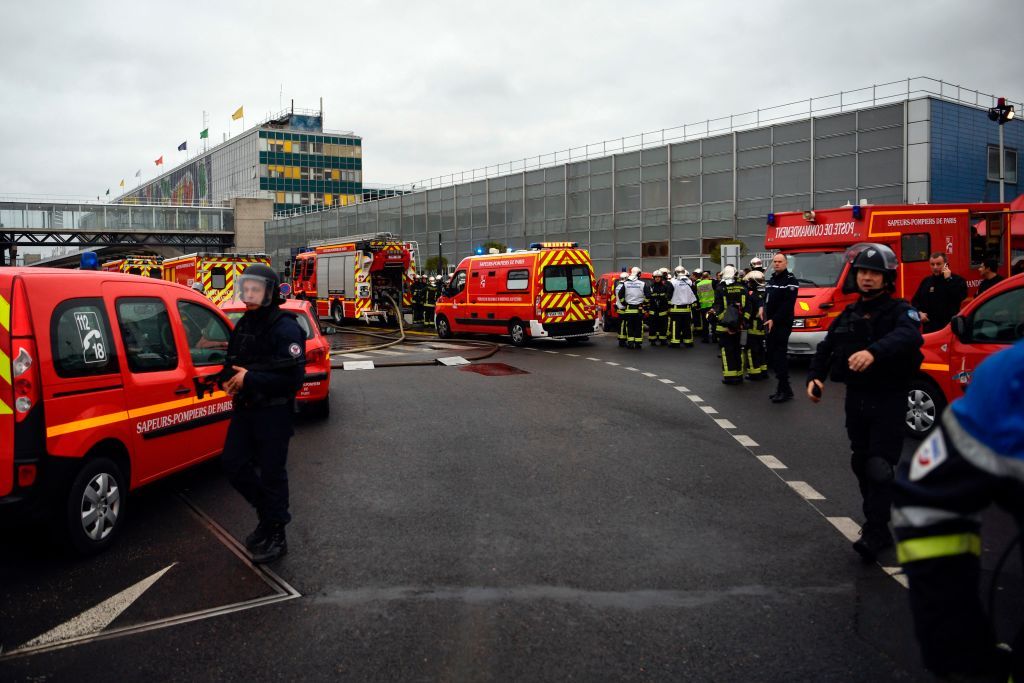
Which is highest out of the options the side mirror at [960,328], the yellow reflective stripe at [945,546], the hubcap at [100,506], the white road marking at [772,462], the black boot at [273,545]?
the side mirror at [960,328]

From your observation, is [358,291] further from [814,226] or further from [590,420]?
[590,420]

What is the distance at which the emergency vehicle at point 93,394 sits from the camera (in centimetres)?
450

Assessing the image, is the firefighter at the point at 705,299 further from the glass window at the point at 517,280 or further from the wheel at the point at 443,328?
the wheel at the point at 443,328

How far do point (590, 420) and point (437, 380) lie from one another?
14.0ft

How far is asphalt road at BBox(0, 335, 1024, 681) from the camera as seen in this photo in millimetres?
3535

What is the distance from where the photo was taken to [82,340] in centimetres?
499

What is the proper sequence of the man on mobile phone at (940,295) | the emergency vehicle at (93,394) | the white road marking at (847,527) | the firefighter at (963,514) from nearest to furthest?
1. the firefighter at (963,514)
2. the emergency vehicle at (93,394)
3. the white road marking at (847,527)
4. the man on mobile phone at (940,295)

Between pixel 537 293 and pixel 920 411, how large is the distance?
38.4 ft

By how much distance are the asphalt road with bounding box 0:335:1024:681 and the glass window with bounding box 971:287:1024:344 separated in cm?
163

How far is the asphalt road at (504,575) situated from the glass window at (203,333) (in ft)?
3.37

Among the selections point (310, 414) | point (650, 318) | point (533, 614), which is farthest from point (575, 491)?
point (650, 318)

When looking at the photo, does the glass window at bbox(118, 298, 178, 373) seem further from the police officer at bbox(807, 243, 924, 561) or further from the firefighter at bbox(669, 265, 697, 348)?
the firefighter at bbox(669, 265, 697, 348)

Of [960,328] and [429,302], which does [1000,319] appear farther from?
[429,302]

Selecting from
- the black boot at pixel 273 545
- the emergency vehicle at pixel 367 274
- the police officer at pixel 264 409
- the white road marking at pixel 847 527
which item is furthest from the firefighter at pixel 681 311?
the black boot at pixel 273 545
